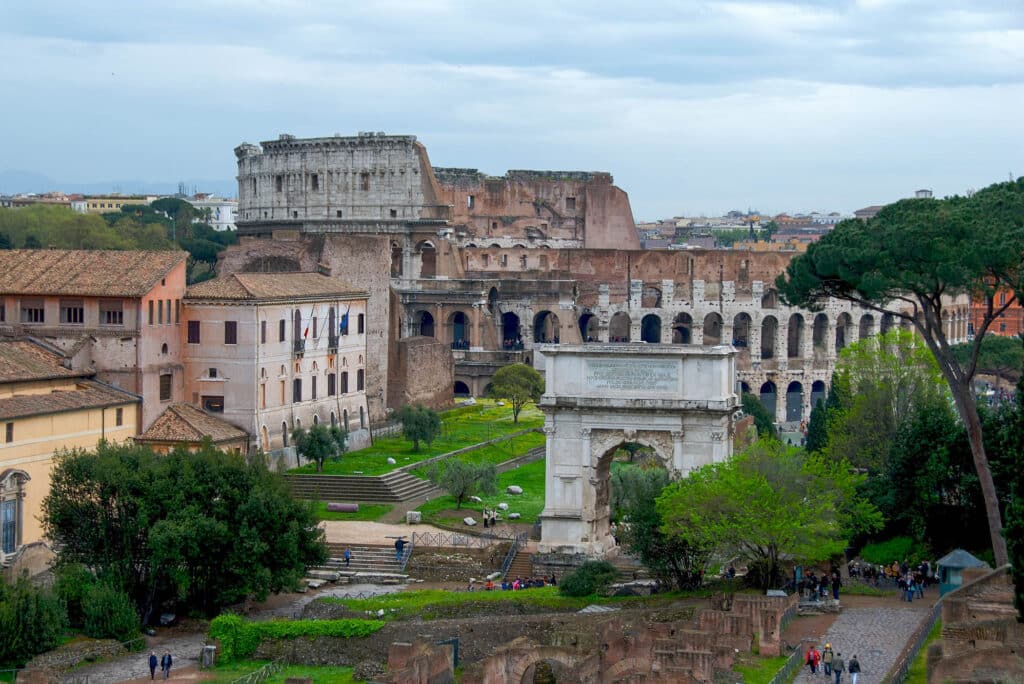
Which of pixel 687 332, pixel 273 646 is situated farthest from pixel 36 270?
pixel 687 332

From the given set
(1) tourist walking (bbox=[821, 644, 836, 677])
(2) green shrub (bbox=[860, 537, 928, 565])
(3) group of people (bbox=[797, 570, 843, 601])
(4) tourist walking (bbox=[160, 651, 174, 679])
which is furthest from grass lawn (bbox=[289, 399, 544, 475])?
(1) tourist walking (bbox=[821, 644, 836, 677])

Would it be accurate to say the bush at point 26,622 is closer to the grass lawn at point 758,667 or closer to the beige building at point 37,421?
the beige building at point 37,421

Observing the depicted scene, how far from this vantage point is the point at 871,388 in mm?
53375

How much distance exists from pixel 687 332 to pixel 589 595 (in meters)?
67.7

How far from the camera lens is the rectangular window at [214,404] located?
5256 cm

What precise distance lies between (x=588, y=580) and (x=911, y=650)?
10108 mm

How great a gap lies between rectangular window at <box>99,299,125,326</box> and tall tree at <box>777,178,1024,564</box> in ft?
65.4

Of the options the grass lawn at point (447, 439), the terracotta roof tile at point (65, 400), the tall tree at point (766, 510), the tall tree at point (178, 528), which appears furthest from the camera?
the grass lawn at point (447, 439)

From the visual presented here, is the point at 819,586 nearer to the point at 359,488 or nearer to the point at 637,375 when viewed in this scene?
the point at 637,375

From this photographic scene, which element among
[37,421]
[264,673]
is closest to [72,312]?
[37,421]

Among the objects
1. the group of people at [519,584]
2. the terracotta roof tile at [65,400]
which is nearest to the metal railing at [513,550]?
the group of people at [519,584]

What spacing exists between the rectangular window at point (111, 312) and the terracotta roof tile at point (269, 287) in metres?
3.12

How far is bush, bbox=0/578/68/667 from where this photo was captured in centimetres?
3497

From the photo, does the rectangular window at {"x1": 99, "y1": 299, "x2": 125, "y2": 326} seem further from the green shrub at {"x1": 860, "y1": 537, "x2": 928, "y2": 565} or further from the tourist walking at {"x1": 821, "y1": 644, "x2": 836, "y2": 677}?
the tourist walking at {"x1": 821, "y1": 644, "x2": 836, "y2": 677}
